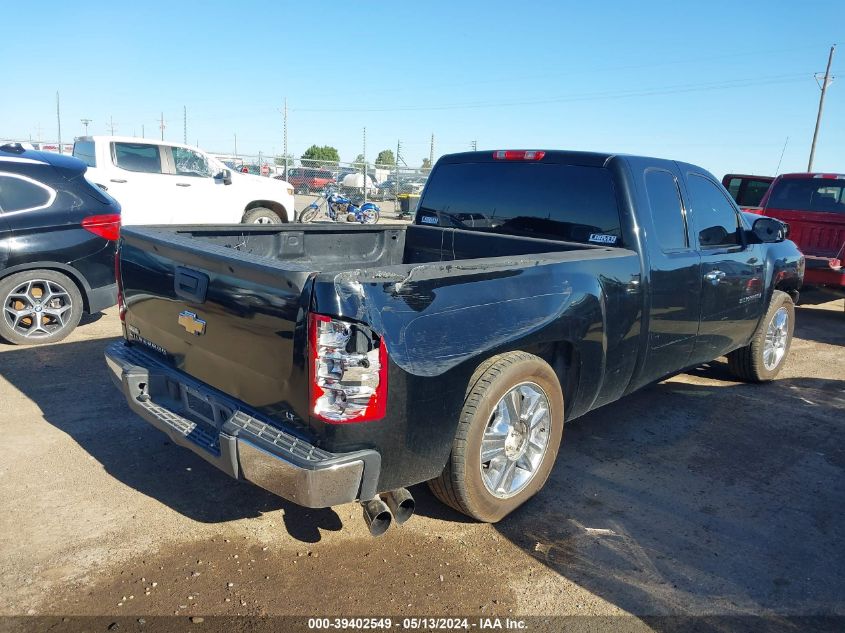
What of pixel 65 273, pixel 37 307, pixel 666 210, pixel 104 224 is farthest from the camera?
pixel 104 224

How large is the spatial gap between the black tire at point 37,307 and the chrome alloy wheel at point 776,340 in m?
6.41

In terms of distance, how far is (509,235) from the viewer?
4.47 metres

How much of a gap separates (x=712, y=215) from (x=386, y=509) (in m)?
3.45

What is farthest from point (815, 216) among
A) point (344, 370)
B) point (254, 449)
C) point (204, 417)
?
point (254, 449)

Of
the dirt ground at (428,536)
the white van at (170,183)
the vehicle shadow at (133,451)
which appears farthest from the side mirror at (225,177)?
the dirt ground at (428,536)

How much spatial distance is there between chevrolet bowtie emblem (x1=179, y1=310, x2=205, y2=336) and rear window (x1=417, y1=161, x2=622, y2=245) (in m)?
2.25

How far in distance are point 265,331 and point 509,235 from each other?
7.25ft

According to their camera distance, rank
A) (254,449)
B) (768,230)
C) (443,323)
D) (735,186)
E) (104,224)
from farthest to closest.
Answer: (735,186) < (104,224) < (768,230) < (443,323) < (254,449)

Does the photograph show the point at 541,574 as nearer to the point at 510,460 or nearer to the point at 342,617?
the point at 510,460

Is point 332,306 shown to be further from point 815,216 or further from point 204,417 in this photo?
point 815,216

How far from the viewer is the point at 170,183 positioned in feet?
34.3

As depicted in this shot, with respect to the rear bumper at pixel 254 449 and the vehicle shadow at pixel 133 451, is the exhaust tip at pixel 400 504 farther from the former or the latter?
the vehicle shadow at pixel 133 451

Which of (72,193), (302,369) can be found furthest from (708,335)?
(72,193)

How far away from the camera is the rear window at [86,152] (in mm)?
10031
